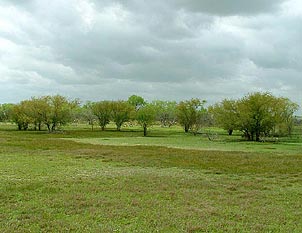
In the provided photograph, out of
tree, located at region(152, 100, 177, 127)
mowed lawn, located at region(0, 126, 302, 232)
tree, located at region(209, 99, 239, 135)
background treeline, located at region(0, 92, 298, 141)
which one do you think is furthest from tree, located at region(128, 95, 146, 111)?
mowed lawn, located at region(0, 126, 302, 232)

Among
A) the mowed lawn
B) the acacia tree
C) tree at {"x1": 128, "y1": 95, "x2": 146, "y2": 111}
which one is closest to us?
the mowed lawn

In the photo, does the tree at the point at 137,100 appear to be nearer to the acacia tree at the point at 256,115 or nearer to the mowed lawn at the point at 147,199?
the acacia tree at the point at 256,115

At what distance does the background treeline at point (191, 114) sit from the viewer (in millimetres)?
72500

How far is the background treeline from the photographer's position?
72.5 metres

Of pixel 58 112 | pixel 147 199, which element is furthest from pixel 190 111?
pixel 147 199

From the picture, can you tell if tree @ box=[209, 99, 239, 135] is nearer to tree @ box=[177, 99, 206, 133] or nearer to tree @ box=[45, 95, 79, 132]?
tree @ box=[177, 99, 206, 133]

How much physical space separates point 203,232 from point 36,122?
9762 centimetres

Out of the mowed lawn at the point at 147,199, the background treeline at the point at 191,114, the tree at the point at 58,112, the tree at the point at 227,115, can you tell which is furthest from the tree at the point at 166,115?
the mowed lawn at the point at 147,199

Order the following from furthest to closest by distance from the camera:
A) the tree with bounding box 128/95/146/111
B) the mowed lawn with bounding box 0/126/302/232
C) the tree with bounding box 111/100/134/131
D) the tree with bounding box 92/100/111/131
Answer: the tree with bounding box 128/95/146/111 < the tree with bounding box 92/100/111/131 < the tree with bounding box 111/100/134/131 < the mowed lawn with bounding box 0/126/302/232

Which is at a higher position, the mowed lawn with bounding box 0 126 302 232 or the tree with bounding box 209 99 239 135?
the tree with bounding box 209 99 239 135

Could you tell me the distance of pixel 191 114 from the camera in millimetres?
106625

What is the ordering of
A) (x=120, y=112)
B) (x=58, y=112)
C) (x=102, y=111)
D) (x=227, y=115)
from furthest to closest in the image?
(x=102, y=111) → (x=120, y=112) → (x=58, y=112) → (x=227, y=115)

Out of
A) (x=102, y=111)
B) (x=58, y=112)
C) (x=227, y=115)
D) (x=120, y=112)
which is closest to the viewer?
(x=227, y=115)

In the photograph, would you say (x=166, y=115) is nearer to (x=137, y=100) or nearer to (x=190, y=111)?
(x=137, y=100)
